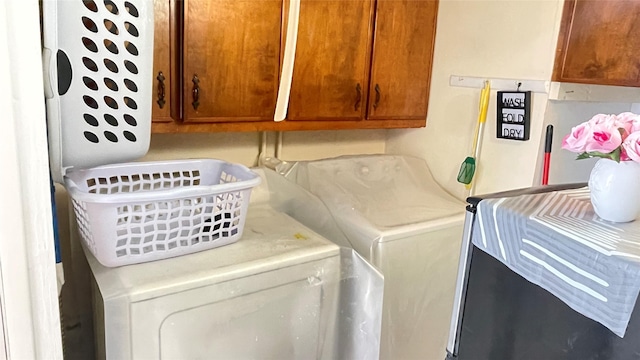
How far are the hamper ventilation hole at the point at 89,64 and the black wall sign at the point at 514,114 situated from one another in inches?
59.3

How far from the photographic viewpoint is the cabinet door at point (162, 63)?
1.48m

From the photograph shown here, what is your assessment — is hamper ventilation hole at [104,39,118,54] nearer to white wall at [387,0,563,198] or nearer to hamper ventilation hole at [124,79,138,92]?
hamper ventilation hole at [124,79,138,92]

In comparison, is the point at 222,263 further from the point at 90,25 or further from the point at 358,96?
the point at 358,96

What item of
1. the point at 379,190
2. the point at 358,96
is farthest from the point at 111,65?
the point at 379,190

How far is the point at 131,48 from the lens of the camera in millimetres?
1047

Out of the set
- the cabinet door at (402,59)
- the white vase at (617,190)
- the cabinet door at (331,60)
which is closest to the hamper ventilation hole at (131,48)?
the cabinet door at (331,60)

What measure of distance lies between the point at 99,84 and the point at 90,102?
5cm

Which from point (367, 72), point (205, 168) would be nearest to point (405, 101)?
point (367, 72)

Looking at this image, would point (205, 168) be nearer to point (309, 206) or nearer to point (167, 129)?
point (167, 129)

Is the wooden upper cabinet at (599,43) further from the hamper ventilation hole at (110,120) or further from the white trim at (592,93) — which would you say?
the hamper ventilation hole at (110,120)

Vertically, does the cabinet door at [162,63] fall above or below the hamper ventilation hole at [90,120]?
above

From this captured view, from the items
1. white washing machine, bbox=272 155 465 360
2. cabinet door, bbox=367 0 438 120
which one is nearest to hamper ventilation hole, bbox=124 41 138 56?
white washing machine, bbox=272 155 465 360

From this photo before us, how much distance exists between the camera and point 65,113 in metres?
0.97

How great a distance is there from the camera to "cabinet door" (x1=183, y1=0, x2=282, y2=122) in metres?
1.54
